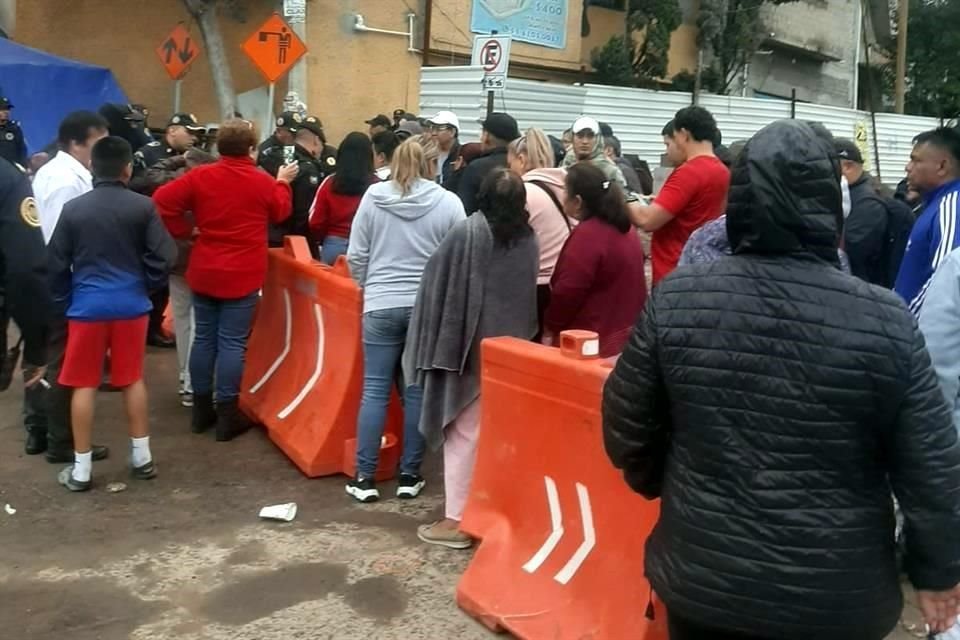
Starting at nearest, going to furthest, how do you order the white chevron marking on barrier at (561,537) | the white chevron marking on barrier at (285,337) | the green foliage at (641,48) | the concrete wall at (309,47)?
1. the white chevron marking on barrier at (561,537)
2. the white chevron marking on barrier at (285,337)
3. the concrete wall at (309,47)
4. the green foliage at (641,48)

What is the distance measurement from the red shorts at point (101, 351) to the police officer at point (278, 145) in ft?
10.0

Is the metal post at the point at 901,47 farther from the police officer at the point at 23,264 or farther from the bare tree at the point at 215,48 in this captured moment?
the police officer at the point at 23,264

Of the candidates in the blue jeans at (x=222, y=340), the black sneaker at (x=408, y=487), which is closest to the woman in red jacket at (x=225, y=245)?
the blue jeans at (x=222, y=340)

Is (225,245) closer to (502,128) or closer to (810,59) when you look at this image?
(502,128)

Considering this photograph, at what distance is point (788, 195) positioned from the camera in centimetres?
236

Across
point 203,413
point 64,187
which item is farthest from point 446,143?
point 64,187

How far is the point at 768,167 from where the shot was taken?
2.37 metres

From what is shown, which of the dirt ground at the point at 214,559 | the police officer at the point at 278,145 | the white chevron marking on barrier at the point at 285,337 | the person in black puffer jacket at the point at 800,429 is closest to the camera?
the person in black puffer jacket at the point at 800,429

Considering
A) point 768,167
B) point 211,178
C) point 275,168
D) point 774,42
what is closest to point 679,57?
point 774,42

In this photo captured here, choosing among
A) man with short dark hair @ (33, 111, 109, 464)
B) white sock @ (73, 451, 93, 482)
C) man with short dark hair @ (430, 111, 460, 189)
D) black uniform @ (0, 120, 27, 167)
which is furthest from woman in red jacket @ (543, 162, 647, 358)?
black uniform @ (0, 120, 27, 167)

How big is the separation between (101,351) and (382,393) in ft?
5.12

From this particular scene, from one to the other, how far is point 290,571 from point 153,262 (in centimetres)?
196

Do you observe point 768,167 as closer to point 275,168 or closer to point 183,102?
point 275,168

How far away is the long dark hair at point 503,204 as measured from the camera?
4.89m
